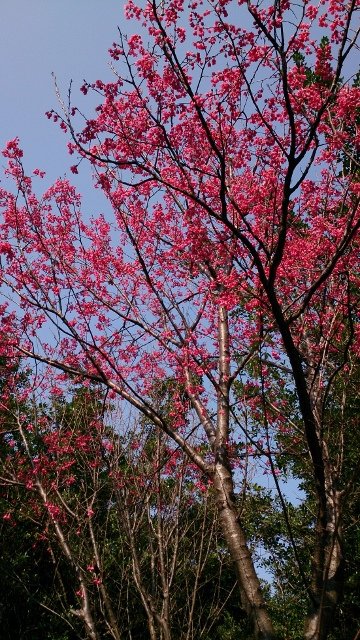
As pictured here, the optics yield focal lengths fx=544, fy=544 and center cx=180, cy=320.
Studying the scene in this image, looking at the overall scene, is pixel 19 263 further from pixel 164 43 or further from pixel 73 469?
pixel 73 469

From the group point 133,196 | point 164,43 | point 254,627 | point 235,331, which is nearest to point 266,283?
point 164,43

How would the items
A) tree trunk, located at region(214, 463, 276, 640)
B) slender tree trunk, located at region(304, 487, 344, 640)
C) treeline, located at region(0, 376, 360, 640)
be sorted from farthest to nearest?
treeline, located at region(0, 376, 360, 640)
tree trunk, located at region(214, 463, 276, 640)
slender tree trunk, located at region(304, 487, 344, 640)

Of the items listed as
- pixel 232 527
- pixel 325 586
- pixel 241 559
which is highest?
pixel 232 527

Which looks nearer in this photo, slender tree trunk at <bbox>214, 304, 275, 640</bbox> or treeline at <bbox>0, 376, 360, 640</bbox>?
slender tree trunk at <bbox>214, 304, 275, 640</bbox>

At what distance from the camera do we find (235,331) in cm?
849

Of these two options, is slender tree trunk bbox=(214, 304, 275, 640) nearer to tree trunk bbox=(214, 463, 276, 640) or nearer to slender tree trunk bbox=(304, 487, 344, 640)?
tree trunk bbox=(214, 463, 276, 640)

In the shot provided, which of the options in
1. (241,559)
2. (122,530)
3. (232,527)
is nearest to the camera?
(241,559)

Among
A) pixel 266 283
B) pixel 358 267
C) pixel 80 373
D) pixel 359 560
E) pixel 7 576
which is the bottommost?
pixel 7 576

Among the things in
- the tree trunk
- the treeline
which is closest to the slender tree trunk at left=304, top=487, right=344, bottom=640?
the tree trunk

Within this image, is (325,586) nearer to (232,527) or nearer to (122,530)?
(232,527)

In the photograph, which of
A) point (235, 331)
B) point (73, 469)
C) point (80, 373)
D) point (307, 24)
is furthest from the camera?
point (73, 469)

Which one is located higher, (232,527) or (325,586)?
(232,527)

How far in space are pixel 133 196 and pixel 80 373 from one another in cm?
264

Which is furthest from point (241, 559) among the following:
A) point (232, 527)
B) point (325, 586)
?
point (325, 586)
